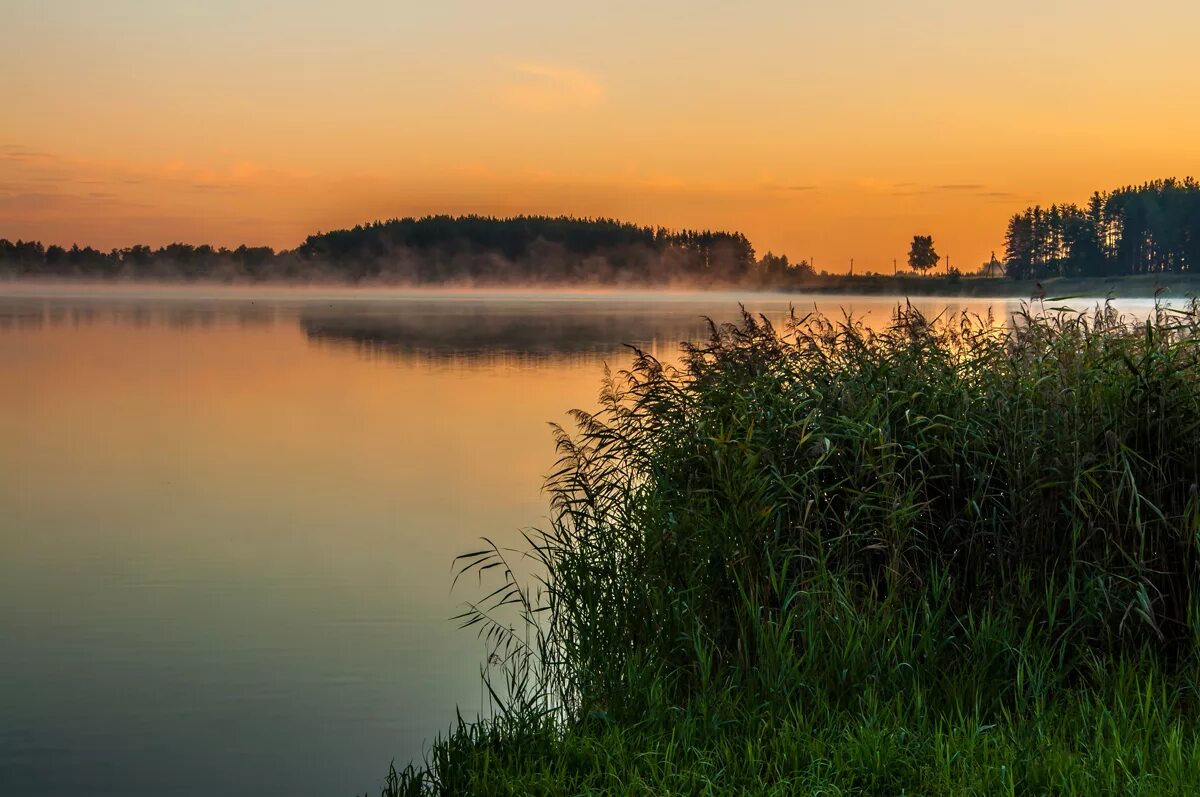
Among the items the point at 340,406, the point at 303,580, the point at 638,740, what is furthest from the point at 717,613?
→ the point at 340,406

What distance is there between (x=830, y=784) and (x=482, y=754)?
2064mm

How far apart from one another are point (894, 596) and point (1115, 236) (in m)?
148

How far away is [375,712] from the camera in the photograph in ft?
29.8

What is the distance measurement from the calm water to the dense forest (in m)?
116

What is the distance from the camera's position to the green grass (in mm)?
5973

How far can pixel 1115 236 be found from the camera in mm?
140375

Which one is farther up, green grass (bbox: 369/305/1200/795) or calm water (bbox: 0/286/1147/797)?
green grass (bbox: 369/305/1200/795)

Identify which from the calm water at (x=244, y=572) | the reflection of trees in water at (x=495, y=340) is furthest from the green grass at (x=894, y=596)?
the reflection of trees in water at (x=495, y=340)

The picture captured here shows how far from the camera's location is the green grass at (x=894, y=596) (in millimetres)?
5973

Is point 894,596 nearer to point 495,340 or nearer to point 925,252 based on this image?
point 495,340

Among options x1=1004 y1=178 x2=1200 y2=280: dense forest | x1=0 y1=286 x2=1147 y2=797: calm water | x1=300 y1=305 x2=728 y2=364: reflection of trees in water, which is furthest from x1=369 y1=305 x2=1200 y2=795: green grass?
x1=1004 y1=178 x2=1200 y2=280: dense forest

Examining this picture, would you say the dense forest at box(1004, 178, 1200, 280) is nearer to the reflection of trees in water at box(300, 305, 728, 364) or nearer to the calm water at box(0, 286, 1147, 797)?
the reflection of trees in water at box(300, 305, 728, 364)

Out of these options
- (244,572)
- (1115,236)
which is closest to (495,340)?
(244,572)

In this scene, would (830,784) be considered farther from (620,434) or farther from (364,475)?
(364,475)
